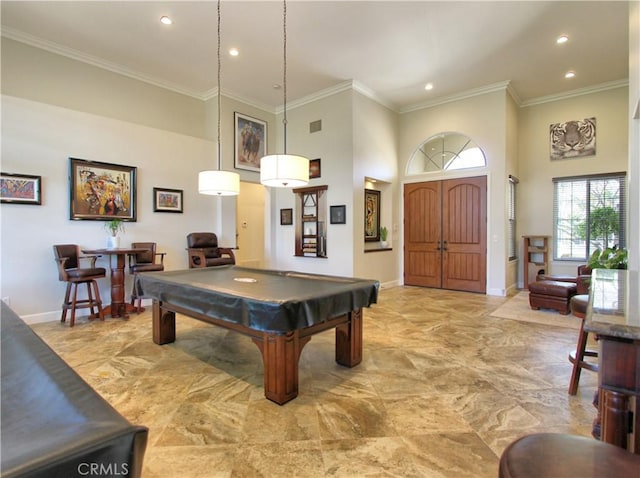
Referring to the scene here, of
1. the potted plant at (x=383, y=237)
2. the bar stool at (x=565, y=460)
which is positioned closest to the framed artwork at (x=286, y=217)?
the potted plant at (x=383, y=237)

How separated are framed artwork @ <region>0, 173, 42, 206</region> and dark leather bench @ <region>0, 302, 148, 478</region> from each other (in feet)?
14.9

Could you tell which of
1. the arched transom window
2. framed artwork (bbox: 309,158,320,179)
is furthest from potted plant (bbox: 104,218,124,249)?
the arched transom window

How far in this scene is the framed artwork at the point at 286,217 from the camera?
7.01m

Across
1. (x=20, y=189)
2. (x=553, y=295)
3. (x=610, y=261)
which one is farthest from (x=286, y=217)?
(x=610, y=261)

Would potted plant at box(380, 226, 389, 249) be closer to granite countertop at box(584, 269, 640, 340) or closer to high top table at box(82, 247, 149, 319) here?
high top table at box(82, 247, 149, 319)

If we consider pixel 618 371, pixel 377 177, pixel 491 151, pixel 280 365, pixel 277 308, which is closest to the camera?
pixel 618 371

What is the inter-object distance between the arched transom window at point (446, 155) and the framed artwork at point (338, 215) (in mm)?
2196

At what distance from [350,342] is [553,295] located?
3705mm

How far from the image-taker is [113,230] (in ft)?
16.1

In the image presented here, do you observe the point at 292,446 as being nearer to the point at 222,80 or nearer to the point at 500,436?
the point at 500,436

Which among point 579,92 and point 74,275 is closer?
point 74,275

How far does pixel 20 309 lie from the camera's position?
430cm

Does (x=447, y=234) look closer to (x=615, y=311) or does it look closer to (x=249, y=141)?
(x=249, y=141)

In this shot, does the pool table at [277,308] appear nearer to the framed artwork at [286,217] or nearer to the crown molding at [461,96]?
the framed artwork at [286,217]
